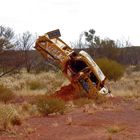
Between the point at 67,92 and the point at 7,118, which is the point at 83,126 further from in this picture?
the point at 67,92

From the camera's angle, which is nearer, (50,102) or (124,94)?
(50,102)

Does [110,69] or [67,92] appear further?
[110,69]

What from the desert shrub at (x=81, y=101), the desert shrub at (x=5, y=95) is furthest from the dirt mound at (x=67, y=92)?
the desert shrub at (x=5, y=95)

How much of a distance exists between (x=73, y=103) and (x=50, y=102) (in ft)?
13.3

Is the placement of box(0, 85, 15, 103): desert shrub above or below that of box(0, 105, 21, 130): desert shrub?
above

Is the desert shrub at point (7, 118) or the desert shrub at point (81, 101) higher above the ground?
the desert shrub at point (81, 101)

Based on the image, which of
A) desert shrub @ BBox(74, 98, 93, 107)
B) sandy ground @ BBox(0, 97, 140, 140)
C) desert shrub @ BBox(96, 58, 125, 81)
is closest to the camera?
sandy ground @ BBox(0, 97, 140, 140)

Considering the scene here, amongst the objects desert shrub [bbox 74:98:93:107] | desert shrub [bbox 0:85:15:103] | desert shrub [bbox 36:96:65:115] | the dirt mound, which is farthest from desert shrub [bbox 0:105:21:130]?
the dirt mound

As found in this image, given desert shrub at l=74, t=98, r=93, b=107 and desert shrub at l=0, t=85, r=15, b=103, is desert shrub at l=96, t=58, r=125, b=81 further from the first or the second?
desert shrub at l=74, t=98, r=93, b=107

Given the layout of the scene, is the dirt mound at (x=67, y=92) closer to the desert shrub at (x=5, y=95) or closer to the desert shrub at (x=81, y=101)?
the desert shrub at (x=81, y=101)

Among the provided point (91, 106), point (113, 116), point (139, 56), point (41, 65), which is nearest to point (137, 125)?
point (113, 116)

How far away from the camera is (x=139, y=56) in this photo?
303 ft

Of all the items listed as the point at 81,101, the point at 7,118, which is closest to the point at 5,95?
the point at 81,101

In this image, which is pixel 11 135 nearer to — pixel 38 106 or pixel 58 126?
pixel 58 126
